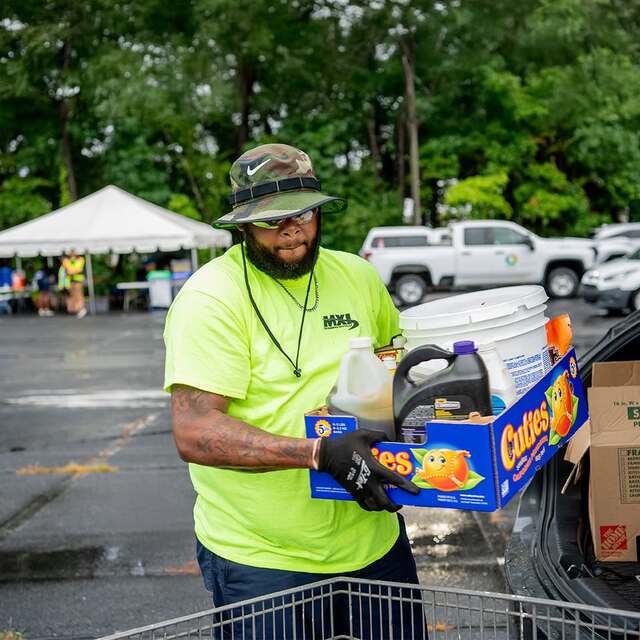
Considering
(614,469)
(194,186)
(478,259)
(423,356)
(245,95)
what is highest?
(245,95)

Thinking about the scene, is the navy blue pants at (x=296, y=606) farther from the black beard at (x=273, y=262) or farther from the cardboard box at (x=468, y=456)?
the black beard at (x=273, y=262)

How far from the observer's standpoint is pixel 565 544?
2959 mm

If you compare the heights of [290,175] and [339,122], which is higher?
[339,122]

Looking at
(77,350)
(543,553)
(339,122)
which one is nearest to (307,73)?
(339,122)

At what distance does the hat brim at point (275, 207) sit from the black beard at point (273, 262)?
77mm

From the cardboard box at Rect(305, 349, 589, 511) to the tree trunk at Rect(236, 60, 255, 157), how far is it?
94.7 ft

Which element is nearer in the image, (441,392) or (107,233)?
(441,392)

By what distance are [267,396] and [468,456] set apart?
63 centimetres

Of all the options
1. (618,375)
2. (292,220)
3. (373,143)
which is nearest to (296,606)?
(292,220)

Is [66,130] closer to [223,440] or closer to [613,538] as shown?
[613,538]

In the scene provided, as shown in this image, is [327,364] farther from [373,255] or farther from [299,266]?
[373,255]

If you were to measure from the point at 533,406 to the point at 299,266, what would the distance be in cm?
73

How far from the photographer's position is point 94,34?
102 feet

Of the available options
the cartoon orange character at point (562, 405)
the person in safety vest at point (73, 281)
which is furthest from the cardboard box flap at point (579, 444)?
Answer: the person in safety vest at point (73, 281)
